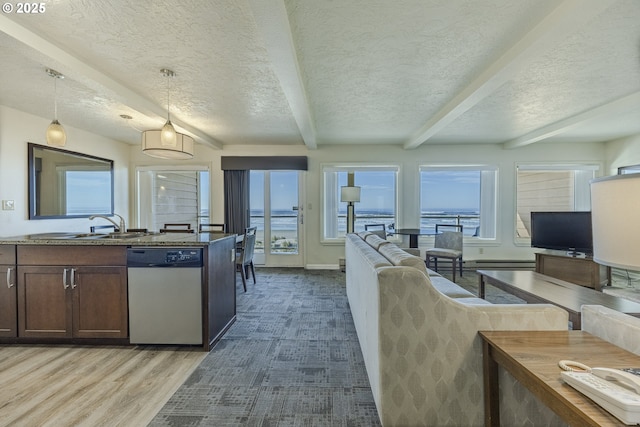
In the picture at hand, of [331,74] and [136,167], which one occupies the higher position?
[331,74]

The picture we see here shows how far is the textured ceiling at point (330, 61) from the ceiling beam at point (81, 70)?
0.03 feet

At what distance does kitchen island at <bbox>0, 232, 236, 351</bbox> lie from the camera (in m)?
2.31

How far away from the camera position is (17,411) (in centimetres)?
163

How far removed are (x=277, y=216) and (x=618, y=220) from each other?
16.6 ft

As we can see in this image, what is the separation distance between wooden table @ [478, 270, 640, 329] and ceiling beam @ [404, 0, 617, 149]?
6.14 feet

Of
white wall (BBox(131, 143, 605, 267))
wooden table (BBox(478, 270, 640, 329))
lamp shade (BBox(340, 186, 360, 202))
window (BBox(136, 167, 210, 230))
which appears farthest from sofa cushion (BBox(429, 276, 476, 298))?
window (BBox(136, 167, 210, 230))

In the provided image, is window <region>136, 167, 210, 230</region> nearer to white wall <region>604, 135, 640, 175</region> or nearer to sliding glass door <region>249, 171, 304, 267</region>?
sliding glass door <region>249, 171, 304, 267</region>

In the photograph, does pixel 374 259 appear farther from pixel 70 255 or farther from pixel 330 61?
pixel 70 255

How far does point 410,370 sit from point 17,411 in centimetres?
227

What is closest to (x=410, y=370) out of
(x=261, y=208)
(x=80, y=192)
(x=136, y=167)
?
(x=261, y=208)

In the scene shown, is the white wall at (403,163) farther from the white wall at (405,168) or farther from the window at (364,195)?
the window at (364,195)

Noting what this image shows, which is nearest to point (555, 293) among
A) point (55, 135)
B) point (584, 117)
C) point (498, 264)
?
point (584, 117)

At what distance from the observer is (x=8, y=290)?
233 centimetres

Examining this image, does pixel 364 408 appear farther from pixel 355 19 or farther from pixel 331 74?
pixel 331 74
